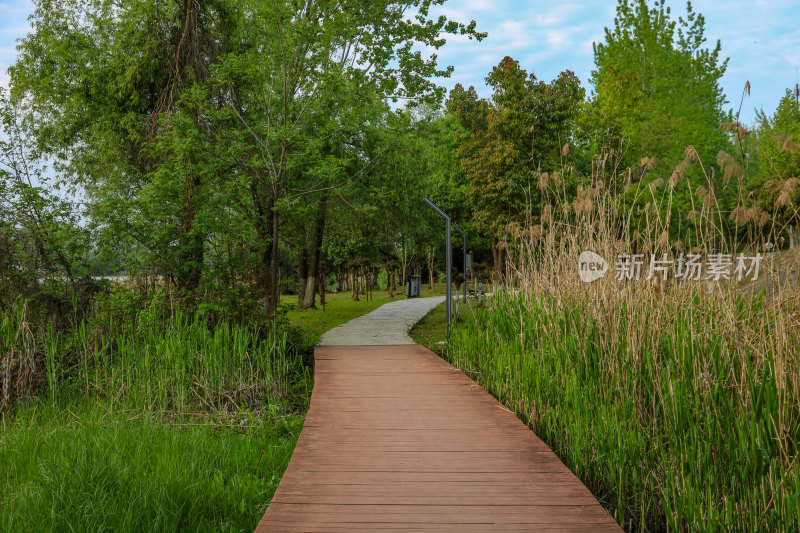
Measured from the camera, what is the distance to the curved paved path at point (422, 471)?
2.76 metres

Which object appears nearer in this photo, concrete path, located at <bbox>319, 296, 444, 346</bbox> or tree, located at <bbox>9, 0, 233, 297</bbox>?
tree, located at <bbox>9, 0, 233, 297</bbox>

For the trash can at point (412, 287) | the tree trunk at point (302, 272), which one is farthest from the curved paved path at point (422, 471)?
the trash can at point (412, 287)

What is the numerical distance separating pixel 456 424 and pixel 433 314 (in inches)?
465

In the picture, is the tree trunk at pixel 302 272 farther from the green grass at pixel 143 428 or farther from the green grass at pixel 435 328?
the green grass at pixel 143 428

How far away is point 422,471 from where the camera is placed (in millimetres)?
3416

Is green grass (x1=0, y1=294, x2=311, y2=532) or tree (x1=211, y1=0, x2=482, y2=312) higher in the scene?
tree (x1=211, y1=0, x2=482, y2=312)

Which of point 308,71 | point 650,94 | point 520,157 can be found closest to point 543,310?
point 308,71

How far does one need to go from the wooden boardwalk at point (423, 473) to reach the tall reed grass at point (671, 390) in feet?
1.13

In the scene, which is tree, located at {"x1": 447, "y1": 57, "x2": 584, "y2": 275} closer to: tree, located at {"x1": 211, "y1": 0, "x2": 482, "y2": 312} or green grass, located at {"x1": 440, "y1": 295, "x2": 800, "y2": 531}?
tree, located at {"x1": 211, "y1": 0, "x2": 482, "y2": 312}

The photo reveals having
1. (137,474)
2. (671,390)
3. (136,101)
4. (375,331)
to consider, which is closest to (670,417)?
(671,390)

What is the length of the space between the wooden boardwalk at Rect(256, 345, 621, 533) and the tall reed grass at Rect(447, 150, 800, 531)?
34 cm

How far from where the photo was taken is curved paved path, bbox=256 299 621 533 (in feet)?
9.07

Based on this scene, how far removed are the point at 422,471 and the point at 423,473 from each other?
34mm

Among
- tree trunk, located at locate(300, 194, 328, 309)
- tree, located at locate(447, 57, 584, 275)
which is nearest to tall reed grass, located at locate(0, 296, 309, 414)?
tree trunk, located at locate(300, 194, 328, 309)
